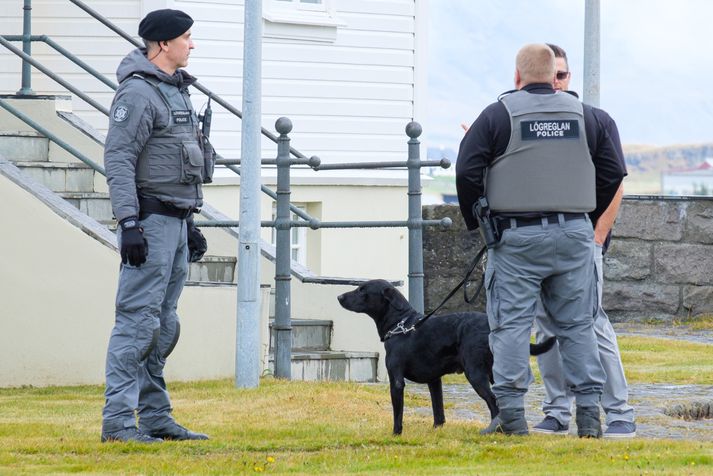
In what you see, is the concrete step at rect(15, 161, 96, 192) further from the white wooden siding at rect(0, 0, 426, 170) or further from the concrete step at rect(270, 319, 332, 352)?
the white wooden siding at rect(0, 0, 426, 170)

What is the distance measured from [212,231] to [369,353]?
1945 mm

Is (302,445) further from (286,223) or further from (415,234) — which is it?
(415,234)

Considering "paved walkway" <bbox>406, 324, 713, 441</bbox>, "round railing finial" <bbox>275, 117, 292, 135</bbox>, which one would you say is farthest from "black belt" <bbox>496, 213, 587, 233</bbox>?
"round railing finial" <bbox>275, 117, 292, 135</bbox>

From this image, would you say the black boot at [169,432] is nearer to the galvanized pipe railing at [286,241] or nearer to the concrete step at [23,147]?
the galvanized pipe railing at [286,241]

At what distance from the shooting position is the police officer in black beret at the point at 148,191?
7.03m

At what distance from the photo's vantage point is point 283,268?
10.5 metres

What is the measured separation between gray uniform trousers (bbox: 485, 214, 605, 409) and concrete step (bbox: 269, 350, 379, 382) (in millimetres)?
3706

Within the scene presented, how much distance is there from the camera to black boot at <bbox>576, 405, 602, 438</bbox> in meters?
7.39

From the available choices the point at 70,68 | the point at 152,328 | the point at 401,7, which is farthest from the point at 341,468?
the point at 401,7

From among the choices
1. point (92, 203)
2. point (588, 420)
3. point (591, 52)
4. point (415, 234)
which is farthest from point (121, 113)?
point (591, 52)

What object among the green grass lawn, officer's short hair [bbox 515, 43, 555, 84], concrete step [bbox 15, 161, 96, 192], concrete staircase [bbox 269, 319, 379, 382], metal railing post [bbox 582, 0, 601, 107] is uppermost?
metal railing post [bbox 582, 0, 601, 107]

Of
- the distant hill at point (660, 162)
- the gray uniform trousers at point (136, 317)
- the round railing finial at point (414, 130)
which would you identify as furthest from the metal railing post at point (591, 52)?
the distant hill at point (660, 162)

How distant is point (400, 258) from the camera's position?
16.2 metres

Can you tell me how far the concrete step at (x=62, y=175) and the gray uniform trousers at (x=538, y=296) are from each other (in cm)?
532
